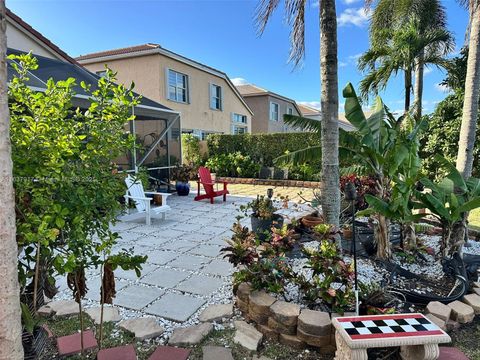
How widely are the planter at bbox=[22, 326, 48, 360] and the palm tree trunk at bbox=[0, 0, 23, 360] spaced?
79 centimetres

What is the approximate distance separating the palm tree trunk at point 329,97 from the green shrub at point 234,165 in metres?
10.6

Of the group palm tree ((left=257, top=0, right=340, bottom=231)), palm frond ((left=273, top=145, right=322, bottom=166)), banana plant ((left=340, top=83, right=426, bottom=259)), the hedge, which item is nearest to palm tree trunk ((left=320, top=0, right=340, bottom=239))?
palm tree ((left=257, top=0, right=340, bottom=231))

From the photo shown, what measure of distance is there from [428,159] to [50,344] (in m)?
11.8

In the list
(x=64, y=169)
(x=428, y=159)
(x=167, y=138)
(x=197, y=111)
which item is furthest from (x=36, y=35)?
(x=428, y=159)

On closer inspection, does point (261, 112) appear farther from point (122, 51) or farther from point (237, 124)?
point (122, 51)

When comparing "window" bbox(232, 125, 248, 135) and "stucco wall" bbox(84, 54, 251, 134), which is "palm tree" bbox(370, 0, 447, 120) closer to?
"stucco wall" bbox(84, 54, 251, 134)

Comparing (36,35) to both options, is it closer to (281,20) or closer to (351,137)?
(281,20)

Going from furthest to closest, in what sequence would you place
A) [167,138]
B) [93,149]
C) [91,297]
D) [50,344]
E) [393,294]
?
[167,138]
[91,297]
[393,294]
[50,344]
[93,149]

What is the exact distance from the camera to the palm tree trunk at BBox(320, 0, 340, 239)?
3.79m

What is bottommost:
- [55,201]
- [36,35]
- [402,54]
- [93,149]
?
[55,201]

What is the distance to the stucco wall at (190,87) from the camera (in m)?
15.6

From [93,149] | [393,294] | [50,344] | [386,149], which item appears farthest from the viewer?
[386,149]

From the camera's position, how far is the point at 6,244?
123 centimetres

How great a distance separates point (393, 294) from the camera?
312 centimetres
